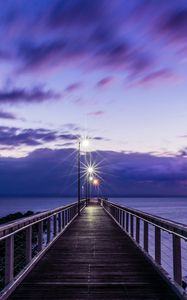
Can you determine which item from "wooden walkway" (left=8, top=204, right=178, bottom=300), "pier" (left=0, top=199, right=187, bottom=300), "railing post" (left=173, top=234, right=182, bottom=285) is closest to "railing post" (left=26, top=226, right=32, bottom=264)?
"pier" (left=0, top=199, right=187, bottom=300)

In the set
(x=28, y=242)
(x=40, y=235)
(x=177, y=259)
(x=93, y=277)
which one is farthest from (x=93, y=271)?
(x=177, y=259)

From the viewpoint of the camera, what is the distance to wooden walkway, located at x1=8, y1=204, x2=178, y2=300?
712cm

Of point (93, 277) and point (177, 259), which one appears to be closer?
point (177, 259)

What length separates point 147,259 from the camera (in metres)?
10.7

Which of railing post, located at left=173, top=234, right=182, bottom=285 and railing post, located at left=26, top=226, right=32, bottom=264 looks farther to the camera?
railing post, located at left=26, top=226, right=32, bottom=264

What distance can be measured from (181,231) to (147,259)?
3981mm

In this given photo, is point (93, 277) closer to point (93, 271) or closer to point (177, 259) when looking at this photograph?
point (93, 271)

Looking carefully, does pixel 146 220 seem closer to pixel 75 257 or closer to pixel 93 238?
pixel 75 257

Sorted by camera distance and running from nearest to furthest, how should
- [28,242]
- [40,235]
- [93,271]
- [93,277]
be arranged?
[93,277] < [28,242] < [93,271] < [40,235]

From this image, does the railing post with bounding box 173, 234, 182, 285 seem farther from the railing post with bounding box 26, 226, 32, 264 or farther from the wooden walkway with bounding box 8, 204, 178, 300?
the railing post with bounding box 26, 226, 32, 264

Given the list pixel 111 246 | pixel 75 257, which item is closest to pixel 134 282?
pixel 75 257

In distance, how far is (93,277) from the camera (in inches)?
336

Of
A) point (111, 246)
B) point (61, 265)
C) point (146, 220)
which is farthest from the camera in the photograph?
point (111, 246)

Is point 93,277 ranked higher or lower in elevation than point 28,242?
lower
